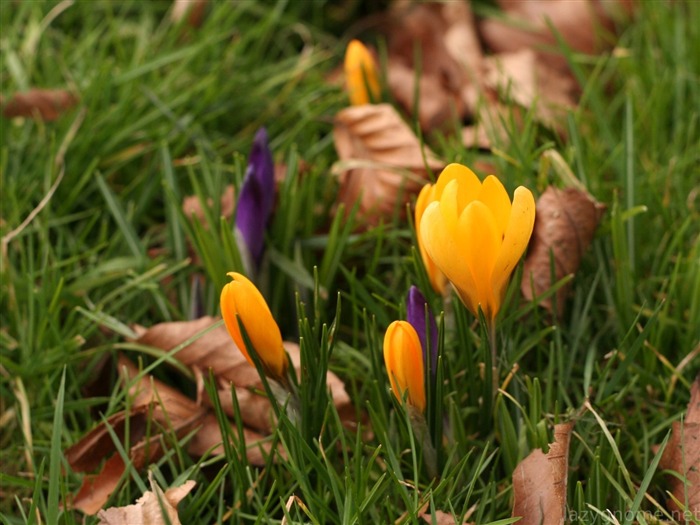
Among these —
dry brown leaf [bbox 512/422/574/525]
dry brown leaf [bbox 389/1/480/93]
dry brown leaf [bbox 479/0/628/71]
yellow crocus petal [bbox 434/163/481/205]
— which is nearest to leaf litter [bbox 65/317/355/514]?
dry brown leaf [bbox 512/422/574/525]

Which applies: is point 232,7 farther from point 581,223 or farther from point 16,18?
point 581,223

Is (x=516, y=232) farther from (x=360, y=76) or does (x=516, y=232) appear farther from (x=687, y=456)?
(x=360, y=76)

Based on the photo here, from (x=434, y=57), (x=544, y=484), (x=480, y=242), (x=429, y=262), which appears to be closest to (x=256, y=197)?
(x=429, y=262)

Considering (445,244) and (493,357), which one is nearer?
(445,244)

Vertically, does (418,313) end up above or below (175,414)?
above

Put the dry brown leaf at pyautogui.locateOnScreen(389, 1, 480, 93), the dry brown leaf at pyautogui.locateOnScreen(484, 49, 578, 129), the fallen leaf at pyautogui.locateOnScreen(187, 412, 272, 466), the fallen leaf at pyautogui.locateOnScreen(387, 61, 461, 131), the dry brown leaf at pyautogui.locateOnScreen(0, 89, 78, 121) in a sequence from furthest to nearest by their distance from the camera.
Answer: the dry brown leaf at pyautogui.locateOnScreen(389, 1, 480, 93)
the fallen leaf at pyautogui.locateOnScreen(387, 61, 461, 131)
the dry brown leaf at pyautogui.locateOnScreen(484, 49, 578, 129)
the dry brown leaf at pyautogui.locateOnScreen(0, 89, 78, 121)
the fallen leaf at pyautogui.locateOnScreen(187, 412, 272, 466)

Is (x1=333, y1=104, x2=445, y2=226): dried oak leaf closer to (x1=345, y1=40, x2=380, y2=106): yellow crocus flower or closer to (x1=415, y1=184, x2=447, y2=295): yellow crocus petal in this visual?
(x1=345, y1=40, x2=380, y2=106): yellow crocus flower

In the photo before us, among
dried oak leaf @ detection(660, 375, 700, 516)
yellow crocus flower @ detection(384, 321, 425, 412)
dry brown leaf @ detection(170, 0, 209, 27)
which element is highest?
dry brown leaf @ detection(170, 0, 209, 27)
